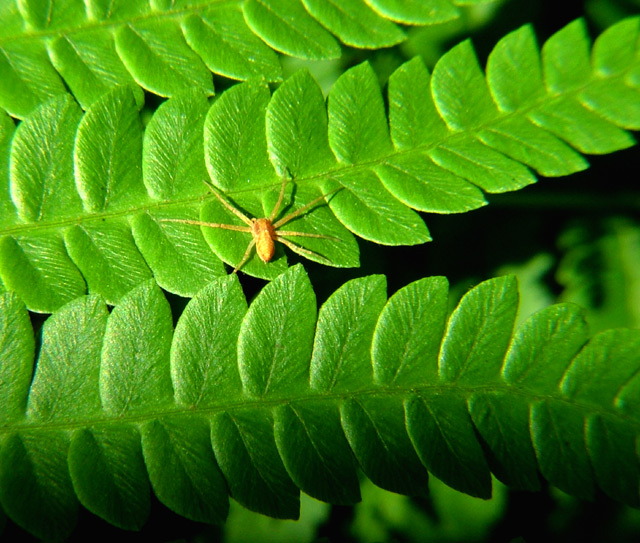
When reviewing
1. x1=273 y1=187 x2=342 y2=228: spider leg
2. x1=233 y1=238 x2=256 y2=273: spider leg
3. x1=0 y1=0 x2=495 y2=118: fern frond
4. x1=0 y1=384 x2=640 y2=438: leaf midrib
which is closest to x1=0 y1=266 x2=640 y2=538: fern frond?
x1=0 y1=384 x2=640 y2=438: leaf midrib

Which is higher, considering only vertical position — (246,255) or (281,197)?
(281,197)

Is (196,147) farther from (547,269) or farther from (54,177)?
(547,269)

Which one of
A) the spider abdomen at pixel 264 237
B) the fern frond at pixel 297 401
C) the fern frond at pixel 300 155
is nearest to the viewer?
the fern frond at pixel 297 401

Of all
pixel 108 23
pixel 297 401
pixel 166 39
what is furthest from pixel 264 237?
pixel 108 23

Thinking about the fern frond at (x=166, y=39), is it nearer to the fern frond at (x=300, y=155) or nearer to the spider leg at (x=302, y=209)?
the fern frond at (x=300, y=155)

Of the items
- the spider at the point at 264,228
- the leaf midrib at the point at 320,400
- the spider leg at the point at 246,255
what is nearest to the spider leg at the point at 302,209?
the spider at the point at 264,228

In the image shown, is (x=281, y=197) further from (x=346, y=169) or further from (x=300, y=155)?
(x=346, y=169)
